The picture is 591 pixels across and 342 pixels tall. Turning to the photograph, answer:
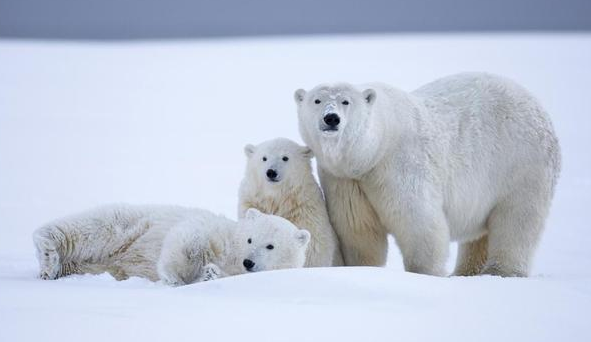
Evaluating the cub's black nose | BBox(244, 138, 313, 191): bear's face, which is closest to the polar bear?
BBox(244, 138, 313, 191): bear's face

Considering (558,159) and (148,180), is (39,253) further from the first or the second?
(148,180)

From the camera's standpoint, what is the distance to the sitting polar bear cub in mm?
5164

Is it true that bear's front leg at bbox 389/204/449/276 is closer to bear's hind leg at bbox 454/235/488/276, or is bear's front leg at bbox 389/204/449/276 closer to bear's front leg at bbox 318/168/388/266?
bear's front leg at bbox 318/168/388/266

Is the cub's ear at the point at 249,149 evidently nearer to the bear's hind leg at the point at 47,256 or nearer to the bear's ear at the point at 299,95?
the bear's ear at the point at 299,95

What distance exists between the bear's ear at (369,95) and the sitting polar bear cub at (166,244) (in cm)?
93

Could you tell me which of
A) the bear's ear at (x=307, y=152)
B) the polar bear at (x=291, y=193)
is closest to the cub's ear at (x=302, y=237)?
the polar bear at (x=291, y=193)

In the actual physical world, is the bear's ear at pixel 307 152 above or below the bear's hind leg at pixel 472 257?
above

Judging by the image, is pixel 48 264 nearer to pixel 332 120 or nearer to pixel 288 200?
pixel 288 200

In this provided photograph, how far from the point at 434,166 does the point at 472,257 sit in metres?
1.24

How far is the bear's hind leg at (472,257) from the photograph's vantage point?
267 inches

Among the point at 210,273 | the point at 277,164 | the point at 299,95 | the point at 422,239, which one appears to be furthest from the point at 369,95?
the point at 210,273

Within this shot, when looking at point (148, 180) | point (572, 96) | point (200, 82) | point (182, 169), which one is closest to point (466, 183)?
point (148, 180)

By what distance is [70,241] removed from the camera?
5500mm

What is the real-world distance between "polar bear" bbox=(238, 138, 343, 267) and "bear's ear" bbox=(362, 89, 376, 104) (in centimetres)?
55
